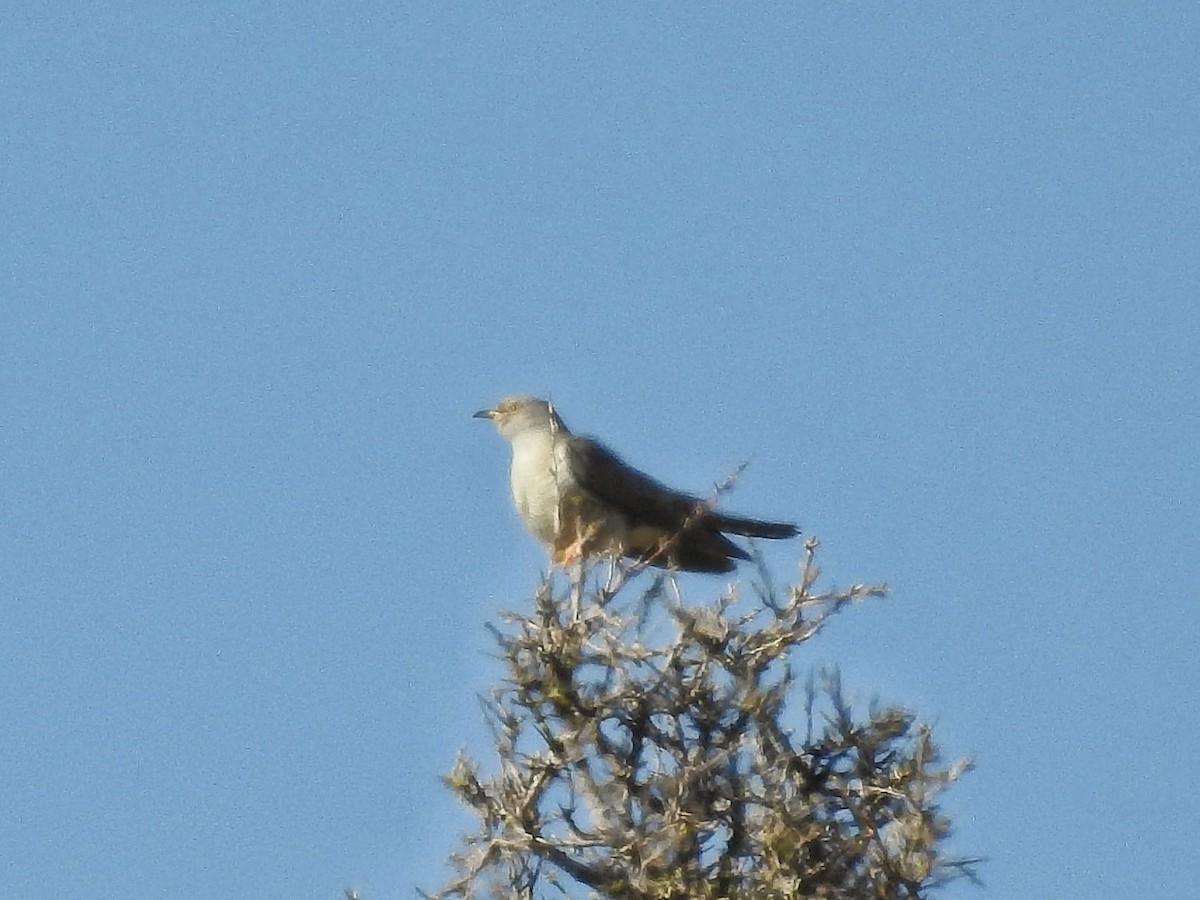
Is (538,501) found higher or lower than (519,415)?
lower

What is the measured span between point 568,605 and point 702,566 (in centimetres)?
284

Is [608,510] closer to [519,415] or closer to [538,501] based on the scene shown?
[538,501]

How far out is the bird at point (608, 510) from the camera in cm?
1022

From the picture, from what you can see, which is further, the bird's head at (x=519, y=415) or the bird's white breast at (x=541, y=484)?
the bird's head at (x=519, y=415)

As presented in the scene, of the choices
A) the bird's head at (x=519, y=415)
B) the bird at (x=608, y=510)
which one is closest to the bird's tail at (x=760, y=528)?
the bird at (x=608, y=510)

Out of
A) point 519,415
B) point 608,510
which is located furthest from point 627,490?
point 519,415

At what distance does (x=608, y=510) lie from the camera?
1061cm

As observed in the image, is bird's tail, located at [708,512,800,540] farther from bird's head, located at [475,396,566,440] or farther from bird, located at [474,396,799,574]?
bird's head, located at [475,396,566,440]

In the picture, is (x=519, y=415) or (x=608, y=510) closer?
(x=608, y=510)

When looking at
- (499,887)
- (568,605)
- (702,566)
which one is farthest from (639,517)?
(499,887)

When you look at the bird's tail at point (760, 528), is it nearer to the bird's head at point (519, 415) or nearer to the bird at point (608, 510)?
the bird at point (608, 510)

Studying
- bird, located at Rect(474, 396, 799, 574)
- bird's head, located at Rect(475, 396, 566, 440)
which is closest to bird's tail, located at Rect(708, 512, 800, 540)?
bird, located at Rect(474, 396, 799, 574)

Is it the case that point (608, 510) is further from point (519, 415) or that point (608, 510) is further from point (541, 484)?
point (519, 415)

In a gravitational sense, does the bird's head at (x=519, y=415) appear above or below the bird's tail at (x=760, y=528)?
above
